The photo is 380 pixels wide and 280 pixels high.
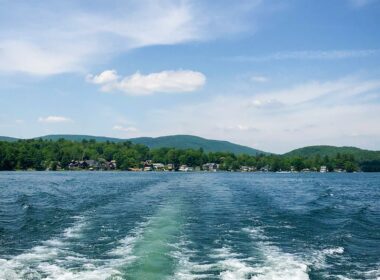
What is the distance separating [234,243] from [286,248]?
296cm

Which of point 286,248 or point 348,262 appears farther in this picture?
point 286,248

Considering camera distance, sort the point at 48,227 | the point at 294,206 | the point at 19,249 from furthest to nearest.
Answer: the point at 294,206 < the point at 48,227 < the point at 19,249

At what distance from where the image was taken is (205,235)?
2892 cm

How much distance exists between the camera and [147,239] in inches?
1078

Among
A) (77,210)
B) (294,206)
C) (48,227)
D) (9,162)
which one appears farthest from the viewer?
(9,162)

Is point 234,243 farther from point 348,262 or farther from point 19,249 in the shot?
point 19,249

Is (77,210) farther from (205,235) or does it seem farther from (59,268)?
(59,268)

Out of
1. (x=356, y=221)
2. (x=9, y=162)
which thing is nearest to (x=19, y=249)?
(x=356, y=221)

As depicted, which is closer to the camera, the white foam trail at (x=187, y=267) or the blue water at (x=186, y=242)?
the white foam trail at (x=187, y=267)

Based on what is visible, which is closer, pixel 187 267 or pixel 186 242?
pixel 187 267

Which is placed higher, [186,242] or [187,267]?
[186,242]

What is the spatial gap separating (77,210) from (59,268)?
21772 mm

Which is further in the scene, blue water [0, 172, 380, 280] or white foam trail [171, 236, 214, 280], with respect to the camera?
blue water [0, 172, 380, 280]

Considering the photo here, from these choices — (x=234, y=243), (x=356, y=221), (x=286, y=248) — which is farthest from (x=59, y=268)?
(x=356, y=221)
